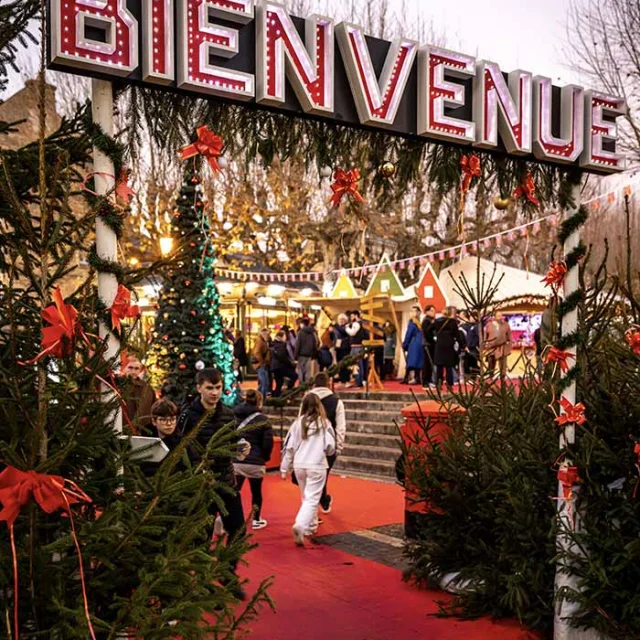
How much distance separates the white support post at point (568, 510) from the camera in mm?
4941

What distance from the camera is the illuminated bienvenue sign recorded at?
3.57m

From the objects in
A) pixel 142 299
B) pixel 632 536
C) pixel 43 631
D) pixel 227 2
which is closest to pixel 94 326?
pixel 43 631

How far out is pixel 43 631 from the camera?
2740 mm

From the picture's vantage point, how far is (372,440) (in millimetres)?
14328

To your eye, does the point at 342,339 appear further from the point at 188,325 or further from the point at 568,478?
the point at 568,478

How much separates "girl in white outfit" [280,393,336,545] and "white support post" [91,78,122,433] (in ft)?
16.3

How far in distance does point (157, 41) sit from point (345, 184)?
5.65ft

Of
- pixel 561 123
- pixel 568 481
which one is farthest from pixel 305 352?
pixel 568 481

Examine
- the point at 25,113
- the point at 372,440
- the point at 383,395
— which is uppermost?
the point at 25,113

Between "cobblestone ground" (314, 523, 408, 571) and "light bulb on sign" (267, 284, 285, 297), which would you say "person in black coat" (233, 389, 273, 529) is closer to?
"cobblestone ground" (314, 523, 408, 571)

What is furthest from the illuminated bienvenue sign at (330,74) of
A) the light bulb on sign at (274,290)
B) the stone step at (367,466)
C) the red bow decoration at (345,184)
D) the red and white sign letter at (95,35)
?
the light bulb on sign at (274,290)

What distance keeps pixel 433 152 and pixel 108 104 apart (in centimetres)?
240

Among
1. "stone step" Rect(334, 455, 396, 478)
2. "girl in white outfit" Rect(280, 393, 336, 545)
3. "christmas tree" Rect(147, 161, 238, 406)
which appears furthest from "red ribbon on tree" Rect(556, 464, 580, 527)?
"christmas tree" Rect(147, 161, 238, 406)

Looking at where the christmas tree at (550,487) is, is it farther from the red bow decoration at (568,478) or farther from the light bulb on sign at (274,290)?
the light bulb on sign at (274,290)
